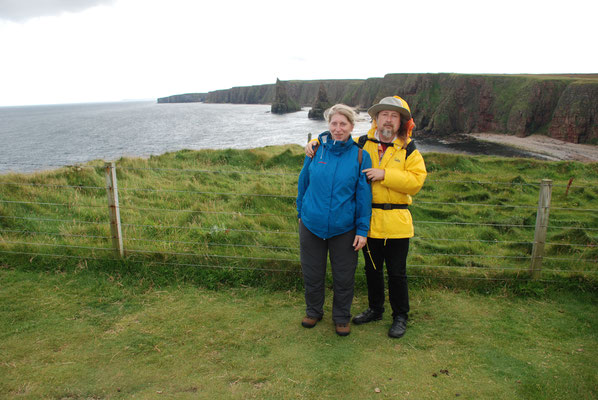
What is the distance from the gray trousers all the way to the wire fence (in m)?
0.96

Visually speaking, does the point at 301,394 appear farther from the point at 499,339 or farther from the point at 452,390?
the point at 499,339

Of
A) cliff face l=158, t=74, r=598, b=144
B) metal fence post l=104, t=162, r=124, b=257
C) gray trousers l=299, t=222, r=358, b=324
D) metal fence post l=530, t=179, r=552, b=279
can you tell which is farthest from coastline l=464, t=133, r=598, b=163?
metal fence post l=104, t=162, r=124, b=257

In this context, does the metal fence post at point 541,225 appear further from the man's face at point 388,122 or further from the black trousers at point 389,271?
the man's face at point 388,122

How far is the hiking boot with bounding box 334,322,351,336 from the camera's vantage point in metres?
3.78

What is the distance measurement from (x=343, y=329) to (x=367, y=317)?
0.39m

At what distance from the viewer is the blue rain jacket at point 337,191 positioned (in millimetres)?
3428

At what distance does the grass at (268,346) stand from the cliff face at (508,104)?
235ft

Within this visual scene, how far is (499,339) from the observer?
3.72m

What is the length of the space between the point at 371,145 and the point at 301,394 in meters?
2.33

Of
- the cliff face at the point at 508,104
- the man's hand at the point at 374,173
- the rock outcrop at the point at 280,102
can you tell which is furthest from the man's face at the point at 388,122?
the rock outcrop at the point at 280,102

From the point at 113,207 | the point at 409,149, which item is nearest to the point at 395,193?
the point at 409,149

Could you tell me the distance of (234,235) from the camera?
6.12m

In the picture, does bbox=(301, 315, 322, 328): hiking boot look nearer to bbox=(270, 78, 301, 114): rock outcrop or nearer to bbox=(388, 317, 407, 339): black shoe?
bbox=(388, 317, 407, 339): black shoe

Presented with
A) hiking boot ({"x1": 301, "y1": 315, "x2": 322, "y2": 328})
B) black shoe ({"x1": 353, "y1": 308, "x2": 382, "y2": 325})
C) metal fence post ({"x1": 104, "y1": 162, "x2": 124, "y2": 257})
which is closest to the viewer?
hiking boot ({"x1": 301, "y1": 315, "x2": 322, "y2": 328})
